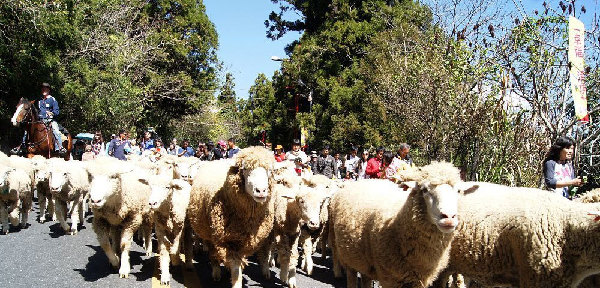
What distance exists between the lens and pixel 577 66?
343 inches

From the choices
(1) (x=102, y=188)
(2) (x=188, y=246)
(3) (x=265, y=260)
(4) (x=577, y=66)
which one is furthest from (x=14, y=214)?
(4) (x=577, y=66)

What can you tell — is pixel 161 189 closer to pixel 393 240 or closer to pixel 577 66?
pixel 393 240

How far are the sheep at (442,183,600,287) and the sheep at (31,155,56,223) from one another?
8341 millimetres

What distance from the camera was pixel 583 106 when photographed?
8430 millimetres

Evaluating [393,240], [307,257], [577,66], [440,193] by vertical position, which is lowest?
[307,257]

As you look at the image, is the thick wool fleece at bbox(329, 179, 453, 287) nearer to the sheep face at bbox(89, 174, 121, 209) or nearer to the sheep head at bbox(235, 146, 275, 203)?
the sheep head at bbox(235, 146, 275, 203)

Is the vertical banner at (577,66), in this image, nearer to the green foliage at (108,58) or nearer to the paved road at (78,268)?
the paved road at (78,268)

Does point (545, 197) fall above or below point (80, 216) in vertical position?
above

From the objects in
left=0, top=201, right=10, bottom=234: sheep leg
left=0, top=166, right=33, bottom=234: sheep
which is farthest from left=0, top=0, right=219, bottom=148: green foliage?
left=0, top=201, right=10, bottom=234: sheep leg

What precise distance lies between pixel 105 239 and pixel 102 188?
81cm

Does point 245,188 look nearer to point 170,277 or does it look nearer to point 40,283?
point 170,277

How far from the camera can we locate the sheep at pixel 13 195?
9062mm

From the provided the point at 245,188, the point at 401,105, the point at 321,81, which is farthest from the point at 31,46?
the point at 321,81

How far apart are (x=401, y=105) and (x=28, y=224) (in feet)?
39.7
